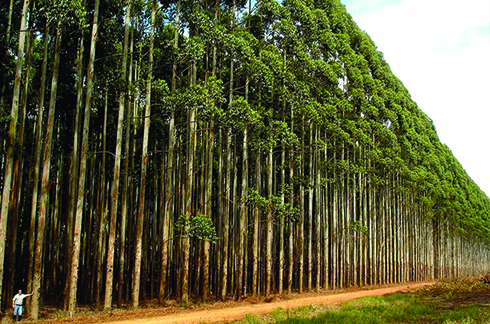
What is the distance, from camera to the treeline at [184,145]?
1739 cm

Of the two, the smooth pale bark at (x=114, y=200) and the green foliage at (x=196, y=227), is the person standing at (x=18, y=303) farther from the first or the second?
the green foliage at (x=196, y=227)

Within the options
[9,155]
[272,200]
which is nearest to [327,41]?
[272,200]

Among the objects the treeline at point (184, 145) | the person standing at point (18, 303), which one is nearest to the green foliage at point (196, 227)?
the treeline at point (184, 145)

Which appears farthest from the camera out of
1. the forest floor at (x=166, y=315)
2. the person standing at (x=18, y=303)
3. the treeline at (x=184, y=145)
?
the treeline at (x=184, y=145)

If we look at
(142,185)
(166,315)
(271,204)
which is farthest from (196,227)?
(271,204)

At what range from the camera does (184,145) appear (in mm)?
29531

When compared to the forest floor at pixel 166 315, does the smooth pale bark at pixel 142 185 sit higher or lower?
higher

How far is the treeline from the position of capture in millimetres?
17391

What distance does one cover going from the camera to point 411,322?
1465cm

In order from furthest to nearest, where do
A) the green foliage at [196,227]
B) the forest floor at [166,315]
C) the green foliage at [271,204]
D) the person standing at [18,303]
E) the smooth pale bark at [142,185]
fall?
the green foliage at [271,204], the green foliage at [196,227], the smooth pale bark at [142,185], the forest floor at [166,315], the person standing at [18,303]

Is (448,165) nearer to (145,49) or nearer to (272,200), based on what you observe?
(272,200)

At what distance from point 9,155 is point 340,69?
78.0ft

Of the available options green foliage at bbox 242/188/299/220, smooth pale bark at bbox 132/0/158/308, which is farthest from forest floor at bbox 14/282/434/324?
green foliage at bbox 242/188/299/220

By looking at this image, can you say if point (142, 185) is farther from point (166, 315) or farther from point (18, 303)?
point (18, 303)
